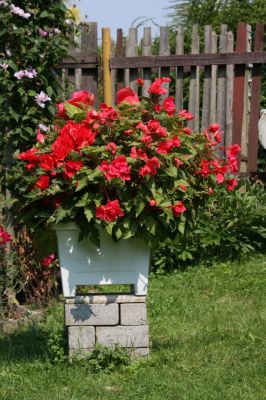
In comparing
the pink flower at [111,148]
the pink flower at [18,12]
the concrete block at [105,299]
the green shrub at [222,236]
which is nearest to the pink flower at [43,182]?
the pink flower at [111,148]

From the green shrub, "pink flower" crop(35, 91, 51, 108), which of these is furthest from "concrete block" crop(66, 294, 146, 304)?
the green shrub

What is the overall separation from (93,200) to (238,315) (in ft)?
6.86

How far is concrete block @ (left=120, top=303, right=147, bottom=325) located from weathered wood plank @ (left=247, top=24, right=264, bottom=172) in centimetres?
414

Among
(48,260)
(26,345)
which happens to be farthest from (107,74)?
(26,345)

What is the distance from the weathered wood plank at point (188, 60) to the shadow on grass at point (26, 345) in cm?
340

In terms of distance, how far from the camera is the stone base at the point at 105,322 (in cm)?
447

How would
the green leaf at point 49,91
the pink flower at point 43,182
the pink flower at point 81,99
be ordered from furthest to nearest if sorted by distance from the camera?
the green leaf at point 49,91 → the pink flower at point 81,99 → the pink flower at point 43,182

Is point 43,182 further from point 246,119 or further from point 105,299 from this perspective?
point 246,119

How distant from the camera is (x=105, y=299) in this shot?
177 inches

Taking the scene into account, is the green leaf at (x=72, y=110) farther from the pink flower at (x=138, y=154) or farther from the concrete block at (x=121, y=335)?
the concrete block at (x=121, y=335)

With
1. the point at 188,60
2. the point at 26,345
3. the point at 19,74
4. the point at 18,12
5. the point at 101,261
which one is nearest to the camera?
the point at 101,261

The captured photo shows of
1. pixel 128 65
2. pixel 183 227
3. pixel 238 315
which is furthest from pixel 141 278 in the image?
pixel 128 65

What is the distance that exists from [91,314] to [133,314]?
232 mm

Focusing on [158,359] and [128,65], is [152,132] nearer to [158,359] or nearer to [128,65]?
[158,359]
